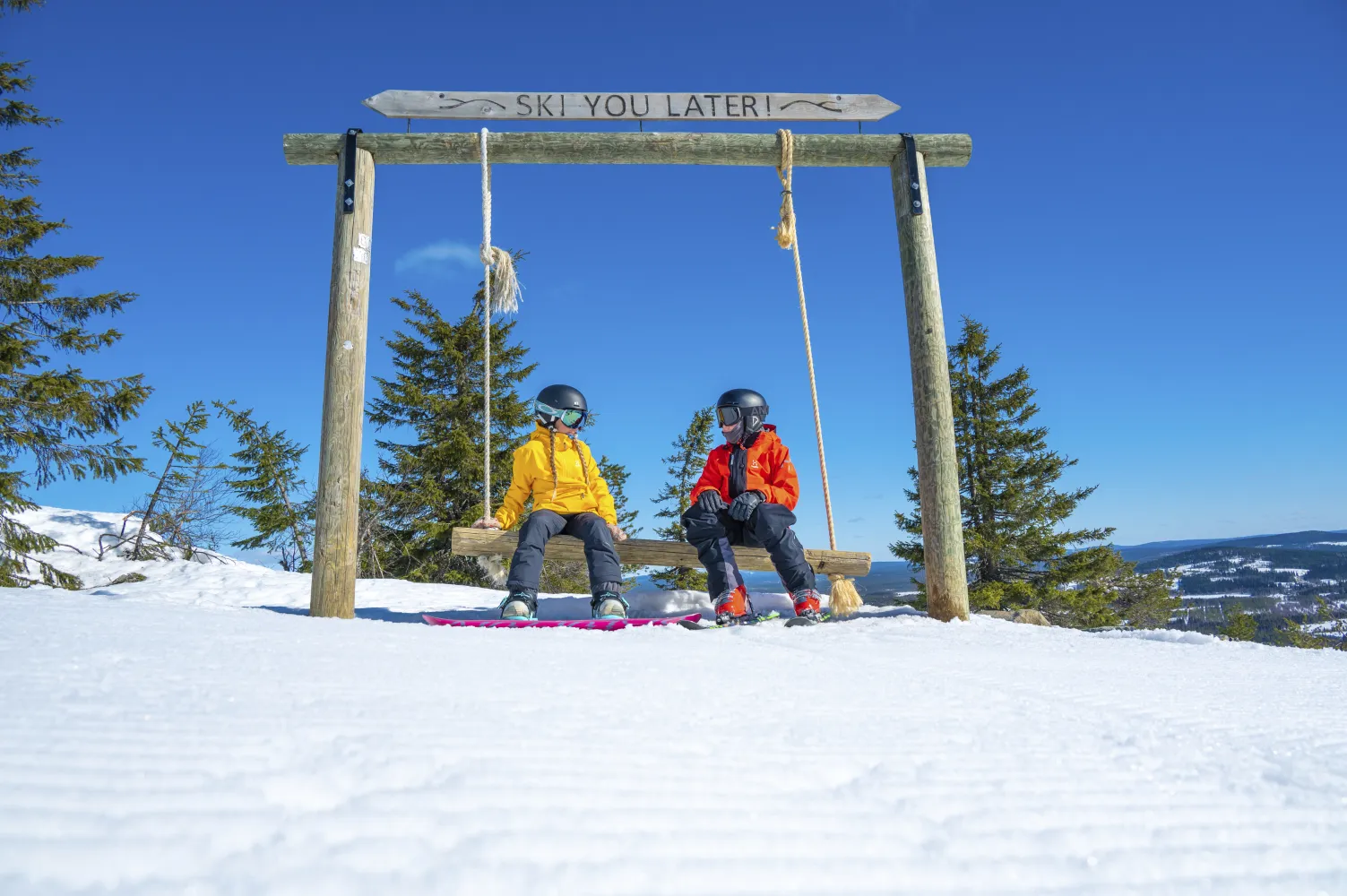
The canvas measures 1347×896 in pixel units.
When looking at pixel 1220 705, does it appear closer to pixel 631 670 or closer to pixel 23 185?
pixel 631 670

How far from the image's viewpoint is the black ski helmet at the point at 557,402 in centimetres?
493

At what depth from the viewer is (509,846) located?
0.93m

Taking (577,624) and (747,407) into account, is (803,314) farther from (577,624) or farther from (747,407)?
(577,624)

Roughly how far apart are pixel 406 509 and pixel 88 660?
14.6 m

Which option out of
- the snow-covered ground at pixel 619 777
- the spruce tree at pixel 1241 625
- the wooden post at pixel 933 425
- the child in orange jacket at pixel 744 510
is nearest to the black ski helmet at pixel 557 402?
the child in orange jacket at pixel 744 510

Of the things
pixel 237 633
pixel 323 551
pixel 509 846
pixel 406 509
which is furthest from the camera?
pixel 406 509

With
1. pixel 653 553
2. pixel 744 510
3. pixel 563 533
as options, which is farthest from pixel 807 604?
pixel 563 533

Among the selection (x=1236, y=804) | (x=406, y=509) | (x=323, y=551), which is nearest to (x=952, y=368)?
(x=406, y=509)

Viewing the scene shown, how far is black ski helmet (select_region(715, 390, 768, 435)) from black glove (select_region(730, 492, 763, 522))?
53 centimetres

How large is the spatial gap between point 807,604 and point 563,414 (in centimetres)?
215

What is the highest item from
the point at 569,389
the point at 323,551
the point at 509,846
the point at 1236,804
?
the point at 569,389

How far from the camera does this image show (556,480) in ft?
15.6

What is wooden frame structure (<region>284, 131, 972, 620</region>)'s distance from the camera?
4398 mm

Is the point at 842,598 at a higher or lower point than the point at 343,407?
lower
